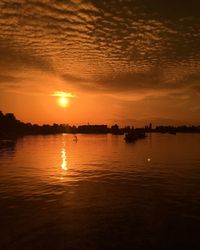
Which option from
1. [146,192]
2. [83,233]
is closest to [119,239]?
[83,233]

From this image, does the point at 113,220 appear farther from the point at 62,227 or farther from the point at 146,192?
the point at 146,192

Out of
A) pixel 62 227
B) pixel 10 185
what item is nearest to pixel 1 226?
pixel 62 227

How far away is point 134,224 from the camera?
794 inches

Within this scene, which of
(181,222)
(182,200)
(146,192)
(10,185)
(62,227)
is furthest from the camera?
(10,185)

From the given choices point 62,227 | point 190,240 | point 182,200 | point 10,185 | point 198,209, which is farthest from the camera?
point 10,185

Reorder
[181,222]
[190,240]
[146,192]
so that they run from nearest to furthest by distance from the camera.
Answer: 1. [190,240]
2. [181,222]
3. [146,192]

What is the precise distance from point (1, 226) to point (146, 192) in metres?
17.1

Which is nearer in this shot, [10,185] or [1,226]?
[1,226]

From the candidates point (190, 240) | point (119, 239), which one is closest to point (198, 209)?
point (190, 240)

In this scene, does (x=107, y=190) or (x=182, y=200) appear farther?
(x=107, y=190)

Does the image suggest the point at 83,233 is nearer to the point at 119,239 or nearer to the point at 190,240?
the point at 119,239

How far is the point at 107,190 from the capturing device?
106ft

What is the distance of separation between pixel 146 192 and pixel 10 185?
17.6 m

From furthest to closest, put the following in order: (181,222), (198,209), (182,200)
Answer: (182,200) → (198,209) → (181,222)
